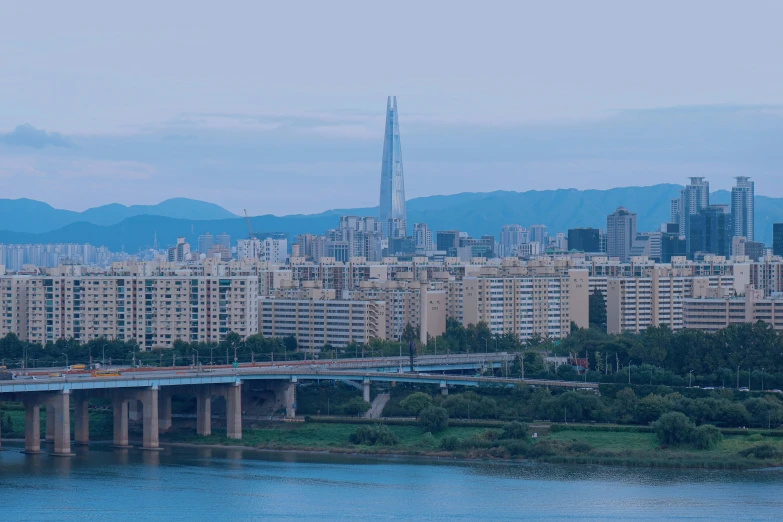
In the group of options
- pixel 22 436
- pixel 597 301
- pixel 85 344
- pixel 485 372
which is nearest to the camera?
pixel 22 436

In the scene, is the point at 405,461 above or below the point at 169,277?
below

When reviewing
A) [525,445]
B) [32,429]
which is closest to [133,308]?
[32,429]

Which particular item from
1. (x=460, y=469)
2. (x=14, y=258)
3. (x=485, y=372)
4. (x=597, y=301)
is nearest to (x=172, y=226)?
(x=14, y=258)

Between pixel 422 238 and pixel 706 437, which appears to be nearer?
pixel 706 437

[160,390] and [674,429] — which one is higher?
[160,390]

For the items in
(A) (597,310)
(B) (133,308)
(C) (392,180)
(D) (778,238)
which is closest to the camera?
(B) (133,308)

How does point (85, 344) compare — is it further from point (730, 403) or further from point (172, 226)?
point (172, 226)

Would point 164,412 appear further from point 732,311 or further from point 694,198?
point 694,198

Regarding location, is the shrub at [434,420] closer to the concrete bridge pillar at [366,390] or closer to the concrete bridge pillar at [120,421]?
the concrete bridge pillar at [366,390]
